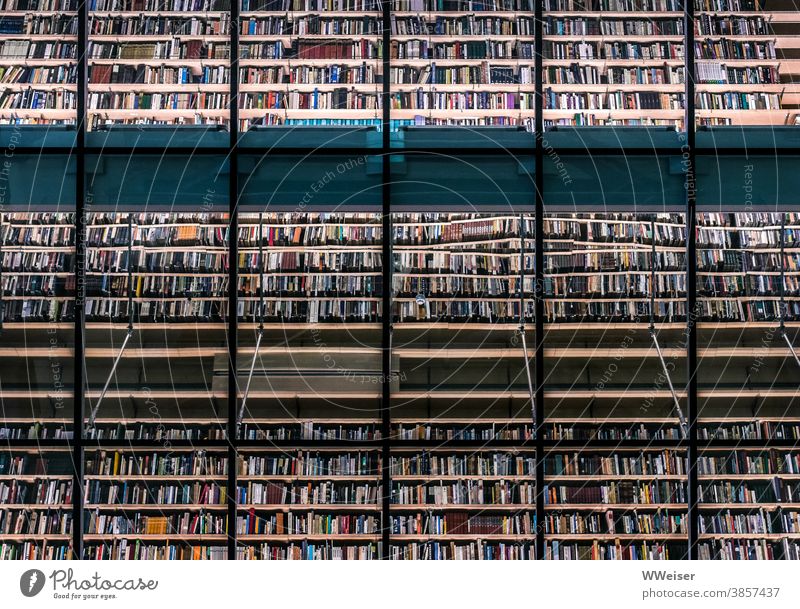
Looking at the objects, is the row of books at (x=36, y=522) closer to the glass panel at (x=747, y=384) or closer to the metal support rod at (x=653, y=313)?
the metal support rod at (x=653, y=313)

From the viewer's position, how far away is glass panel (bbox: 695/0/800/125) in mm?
6230

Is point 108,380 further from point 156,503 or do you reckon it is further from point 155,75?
point 155,75

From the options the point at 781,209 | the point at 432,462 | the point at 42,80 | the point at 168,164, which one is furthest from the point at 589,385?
the point at 42,80

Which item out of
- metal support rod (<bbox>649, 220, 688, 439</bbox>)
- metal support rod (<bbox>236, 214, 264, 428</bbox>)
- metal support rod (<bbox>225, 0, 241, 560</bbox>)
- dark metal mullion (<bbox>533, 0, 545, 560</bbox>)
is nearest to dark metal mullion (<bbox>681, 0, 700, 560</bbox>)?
metal support rod (<bbox>649, 220, 688, 439</bbox>)

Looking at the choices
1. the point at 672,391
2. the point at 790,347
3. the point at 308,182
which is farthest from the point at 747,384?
the point at 308,182

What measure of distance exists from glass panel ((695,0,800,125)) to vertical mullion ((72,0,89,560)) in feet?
13.0

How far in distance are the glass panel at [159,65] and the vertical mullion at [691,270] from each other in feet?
9.74

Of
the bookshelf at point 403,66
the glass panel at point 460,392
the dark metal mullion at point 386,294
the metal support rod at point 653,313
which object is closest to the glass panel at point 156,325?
the bookshelf at point 403,66

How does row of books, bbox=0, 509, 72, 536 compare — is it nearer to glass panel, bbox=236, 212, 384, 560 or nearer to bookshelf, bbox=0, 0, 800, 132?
glass panel, bbox=236, 212, 384, 560

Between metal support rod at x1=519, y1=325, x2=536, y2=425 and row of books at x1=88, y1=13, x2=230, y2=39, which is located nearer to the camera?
metal support rod at x1=519, y1=325, x2=536, y2=425

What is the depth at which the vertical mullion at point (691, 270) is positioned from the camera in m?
6.11

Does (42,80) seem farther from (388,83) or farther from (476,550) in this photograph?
(476,550)
